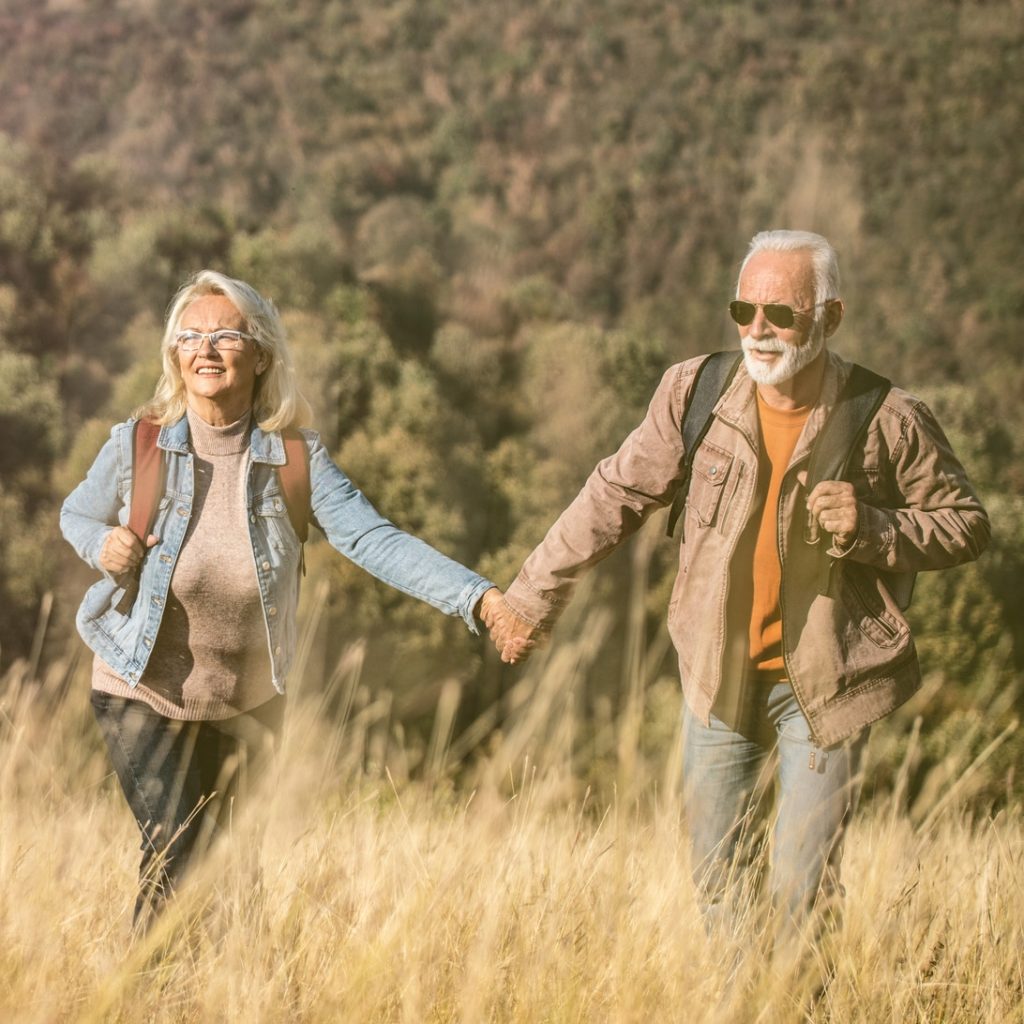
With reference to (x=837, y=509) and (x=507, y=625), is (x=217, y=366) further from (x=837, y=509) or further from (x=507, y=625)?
(x=837, y=509)

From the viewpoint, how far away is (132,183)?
15484 mm

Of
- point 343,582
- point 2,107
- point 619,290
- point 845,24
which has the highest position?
point 845,24

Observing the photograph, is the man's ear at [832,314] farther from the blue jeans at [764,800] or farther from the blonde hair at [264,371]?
the blonde hair at [264,371]

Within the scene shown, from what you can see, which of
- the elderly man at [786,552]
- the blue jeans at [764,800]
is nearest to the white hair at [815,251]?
the elderly man at [786,552]

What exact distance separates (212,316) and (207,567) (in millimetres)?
→ 539

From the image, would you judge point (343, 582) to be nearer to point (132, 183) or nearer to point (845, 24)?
point (132, 183)

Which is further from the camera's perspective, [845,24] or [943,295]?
[845,24]

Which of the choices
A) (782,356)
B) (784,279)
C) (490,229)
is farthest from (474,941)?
(490,229)

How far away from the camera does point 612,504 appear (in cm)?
282

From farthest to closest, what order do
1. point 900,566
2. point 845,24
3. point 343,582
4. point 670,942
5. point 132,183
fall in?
point 845,24, point 132,183, point 343,582, point 900,566, point 670,942

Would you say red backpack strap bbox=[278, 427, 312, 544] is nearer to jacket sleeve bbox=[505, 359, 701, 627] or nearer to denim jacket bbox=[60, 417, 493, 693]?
denim jacket bbox=[60, 417, 493, 693]

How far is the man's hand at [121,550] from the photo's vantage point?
2.62 m

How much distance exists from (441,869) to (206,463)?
1.02 m

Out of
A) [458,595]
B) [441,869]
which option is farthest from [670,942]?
[458,595]
